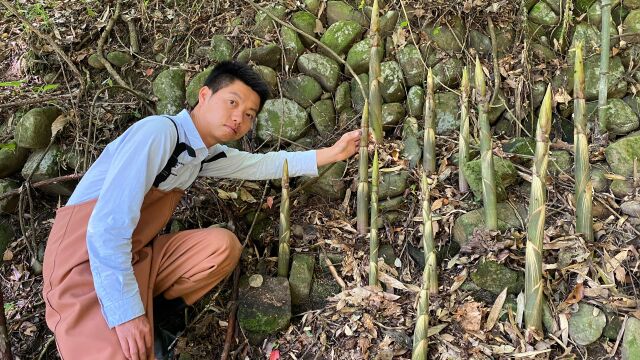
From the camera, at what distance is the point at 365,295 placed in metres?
2.66

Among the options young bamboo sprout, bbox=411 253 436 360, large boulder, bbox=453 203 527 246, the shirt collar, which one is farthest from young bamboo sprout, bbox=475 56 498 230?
the shirt collar

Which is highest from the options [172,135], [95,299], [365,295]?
[172,135]

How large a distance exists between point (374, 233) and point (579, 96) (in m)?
1.21

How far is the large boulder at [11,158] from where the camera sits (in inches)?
138

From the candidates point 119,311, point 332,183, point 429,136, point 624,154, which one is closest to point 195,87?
point 332,183

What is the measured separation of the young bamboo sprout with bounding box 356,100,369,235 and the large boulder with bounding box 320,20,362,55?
3.29 feet

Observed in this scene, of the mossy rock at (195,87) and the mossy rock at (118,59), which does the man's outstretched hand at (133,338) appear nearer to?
the mossy rock at (195,87)

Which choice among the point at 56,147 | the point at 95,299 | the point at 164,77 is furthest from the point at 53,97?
the point at 95,299

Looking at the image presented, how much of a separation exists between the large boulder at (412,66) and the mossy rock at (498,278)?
154 cm

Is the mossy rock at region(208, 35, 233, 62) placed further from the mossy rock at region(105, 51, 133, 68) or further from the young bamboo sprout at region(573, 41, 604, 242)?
the young bamboo sprout at region(573, 41, 604, 242)

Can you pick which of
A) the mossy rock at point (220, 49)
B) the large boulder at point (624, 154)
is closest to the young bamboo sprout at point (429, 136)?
the large boulder at point (624, 154)

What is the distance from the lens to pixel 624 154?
271 centimetres

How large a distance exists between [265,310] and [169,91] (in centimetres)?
193

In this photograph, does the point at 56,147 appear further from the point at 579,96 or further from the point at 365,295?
the point at 579,96
